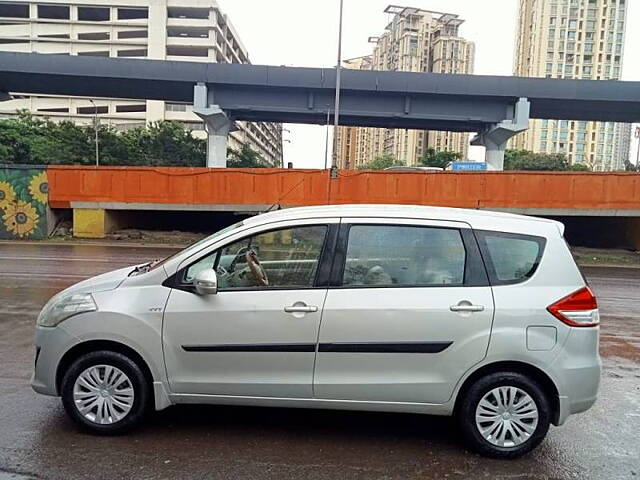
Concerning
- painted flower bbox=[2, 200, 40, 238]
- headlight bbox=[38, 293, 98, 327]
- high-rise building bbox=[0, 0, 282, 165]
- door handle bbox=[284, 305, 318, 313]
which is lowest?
painted flower bbox=[2, 200, 40, 238]

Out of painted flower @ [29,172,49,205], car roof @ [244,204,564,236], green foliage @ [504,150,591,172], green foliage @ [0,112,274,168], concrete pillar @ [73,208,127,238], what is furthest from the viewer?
green foliage @ [504,150,591,172]

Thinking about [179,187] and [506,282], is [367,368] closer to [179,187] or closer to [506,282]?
[506,282]

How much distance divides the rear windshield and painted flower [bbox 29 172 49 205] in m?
21.1

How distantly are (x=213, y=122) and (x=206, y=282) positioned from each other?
32116mm

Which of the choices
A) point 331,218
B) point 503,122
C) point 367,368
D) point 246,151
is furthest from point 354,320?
point 246,151

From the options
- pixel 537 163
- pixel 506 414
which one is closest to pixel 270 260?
pixel 506 414

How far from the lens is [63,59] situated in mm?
31062

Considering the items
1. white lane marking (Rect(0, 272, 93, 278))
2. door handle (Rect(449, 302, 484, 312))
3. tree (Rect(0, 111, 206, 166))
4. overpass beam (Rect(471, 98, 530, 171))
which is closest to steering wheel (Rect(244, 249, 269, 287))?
door handle (Rect(449, 302, 484, 312))

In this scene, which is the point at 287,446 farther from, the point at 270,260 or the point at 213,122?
the point at 213,122

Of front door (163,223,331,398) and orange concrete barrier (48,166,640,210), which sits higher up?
orange concrete barrier (48,166,640,210)

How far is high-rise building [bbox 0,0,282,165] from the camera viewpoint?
72438 mm

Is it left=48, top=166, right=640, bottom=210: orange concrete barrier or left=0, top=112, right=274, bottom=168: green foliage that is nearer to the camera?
left=48, top=166, right=640, bottom=210: orange concrete barrier

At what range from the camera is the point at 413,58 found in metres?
83.3

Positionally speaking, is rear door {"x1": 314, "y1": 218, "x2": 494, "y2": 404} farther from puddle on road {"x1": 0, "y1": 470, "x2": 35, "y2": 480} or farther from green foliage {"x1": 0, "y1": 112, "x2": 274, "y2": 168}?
green foliage {"x1": 0, "y1": 112, "x2": 274, "y2": 168}
